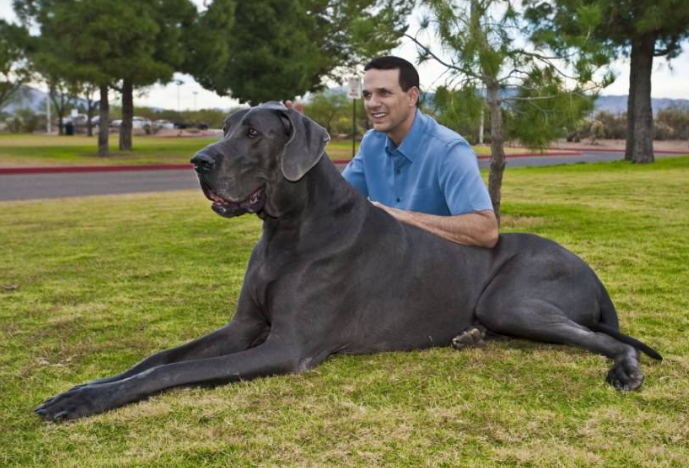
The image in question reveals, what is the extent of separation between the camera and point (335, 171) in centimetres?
368

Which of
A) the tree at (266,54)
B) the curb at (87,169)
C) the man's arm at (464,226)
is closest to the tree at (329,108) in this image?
the tree at (266,54)

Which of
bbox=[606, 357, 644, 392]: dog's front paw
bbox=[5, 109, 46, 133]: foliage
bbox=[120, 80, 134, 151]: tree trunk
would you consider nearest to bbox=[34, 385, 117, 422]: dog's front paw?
bbox=[606, 357, 644, 392]: dog's front paw

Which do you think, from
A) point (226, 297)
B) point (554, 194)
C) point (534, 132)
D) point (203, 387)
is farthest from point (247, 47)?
point (203, 387)

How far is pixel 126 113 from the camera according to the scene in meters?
32.8

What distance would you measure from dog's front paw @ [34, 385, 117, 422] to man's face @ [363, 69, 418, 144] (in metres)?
2.31

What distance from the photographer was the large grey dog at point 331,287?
3258 mm

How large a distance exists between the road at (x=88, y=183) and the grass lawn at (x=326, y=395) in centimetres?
980

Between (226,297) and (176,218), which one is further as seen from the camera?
(176,218)

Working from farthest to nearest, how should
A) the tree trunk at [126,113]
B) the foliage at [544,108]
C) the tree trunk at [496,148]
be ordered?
the tree trunk at [126,113]
the tree trunk at [496,148]
the foliage at [544,108]

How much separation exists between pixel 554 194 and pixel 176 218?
770 centimetres

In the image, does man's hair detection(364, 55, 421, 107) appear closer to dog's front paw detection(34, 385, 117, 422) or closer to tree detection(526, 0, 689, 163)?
dog's front paw detection(34, 385, 117, 422)

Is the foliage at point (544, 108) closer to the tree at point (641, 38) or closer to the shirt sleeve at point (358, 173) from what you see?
the shirt sleeve at point (358, 173)

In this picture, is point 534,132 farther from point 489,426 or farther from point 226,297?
point 489,426

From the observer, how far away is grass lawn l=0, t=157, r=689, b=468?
2619mm
